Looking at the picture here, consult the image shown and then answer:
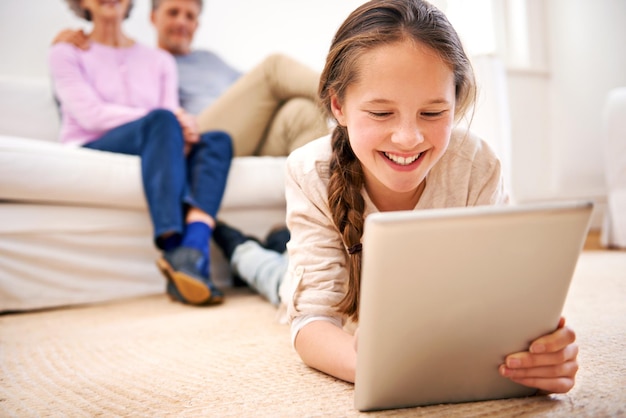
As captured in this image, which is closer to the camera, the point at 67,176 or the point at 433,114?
the point at 433,114

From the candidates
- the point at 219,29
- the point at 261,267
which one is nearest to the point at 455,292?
the point at 261,267

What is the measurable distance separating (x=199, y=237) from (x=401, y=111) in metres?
0.96

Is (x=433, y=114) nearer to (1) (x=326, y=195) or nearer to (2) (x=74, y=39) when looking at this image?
(1) (x=326, y=195)

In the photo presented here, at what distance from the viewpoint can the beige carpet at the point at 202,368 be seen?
2.11ft

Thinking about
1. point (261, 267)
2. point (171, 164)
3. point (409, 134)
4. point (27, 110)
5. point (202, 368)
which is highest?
point (409, 134)

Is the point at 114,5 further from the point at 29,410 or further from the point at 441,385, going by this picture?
the point at 441,385

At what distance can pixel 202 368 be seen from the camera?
0.87 meters

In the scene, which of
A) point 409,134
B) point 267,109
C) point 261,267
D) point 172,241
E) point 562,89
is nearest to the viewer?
point 409,134

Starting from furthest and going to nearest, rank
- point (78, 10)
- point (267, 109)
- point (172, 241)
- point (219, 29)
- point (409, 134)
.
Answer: point (219, 29) < point (78, 10) < point (267, 109) < point (172, 241) < point (409, 134)

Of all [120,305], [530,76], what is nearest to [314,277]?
[120,305]

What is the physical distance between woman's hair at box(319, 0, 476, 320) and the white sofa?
896mm

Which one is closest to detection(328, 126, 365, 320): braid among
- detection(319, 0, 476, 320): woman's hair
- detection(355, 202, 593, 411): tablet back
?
detection(319, 0, 476, 320): woman's hair

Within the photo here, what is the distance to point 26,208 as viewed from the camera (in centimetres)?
151

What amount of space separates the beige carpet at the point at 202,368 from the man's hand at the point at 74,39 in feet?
3.58
